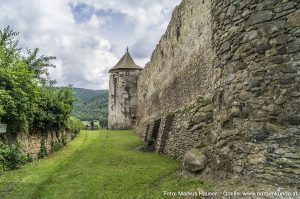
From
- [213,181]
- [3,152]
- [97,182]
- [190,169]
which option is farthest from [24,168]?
[213,181]

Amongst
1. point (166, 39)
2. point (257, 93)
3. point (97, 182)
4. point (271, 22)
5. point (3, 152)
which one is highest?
point (166, 39)

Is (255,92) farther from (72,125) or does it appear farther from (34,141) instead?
(72,125)

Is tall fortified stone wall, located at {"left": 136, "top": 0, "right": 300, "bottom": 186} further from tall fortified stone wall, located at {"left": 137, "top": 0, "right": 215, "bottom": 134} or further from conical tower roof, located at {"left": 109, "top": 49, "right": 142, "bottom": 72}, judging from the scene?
conical tower roof, located at {"left": 109, "top": 49, "right": 142, "bottom": 72}

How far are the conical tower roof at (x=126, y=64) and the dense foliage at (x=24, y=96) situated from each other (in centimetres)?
1896

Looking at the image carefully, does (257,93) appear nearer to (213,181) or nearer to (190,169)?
(213,181)

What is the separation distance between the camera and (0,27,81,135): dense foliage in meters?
10.9

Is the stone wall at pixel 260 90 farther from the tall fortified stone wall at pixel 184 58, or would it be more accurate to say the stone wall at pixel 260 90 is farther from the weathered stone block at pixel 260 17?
the tall fortified stone wall at pixel 184 58

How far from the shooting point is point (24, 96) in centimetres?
1175

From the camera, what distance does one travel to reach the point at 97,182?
337 inches

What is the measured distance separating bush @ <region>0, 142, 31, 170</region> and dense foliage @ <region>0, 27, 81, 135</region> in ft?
2.44

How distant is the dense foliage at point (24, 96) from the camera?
1089 cm

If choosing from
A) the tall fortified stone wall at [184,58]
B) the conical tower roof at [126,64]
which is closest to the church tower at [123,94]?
the conical tower roof at [126,64]

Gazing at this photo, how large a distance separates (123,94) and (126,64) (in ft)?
11.3

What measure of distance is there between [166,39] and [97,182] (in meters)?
10.9
